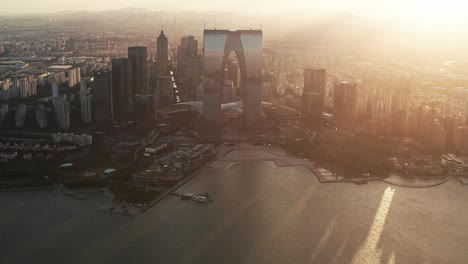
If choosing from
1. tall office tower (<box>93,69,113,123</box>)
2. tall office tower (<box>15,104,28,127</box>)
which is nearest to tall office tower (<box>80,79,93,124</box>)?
tall office tower (<box>93,69,113,123</box>)

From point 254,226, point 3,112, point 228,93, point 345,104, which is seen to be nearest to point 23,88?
point 3,112

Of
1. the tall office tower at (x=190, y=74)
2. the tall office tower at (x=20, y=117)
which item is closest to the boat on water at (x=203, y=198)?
the tall office tower at (x=20, y=117)

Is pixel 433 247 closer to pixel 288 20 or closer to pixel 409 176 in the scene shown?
pixel 409 176

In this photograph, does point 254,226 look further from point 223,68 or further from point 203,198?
point 223,68

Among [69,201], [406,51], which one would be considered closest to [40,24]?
[406,51]

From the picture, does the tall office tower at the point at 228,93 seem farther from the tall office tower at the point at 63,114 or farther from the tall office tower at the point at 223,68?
the tall office tower at the point at 63,114

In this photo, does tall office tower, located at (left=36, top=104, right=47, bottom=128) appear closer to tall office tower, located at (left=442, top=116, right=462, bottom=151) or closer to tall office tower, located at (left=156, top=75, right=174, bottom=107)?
tall office tower, located at (left=156, top=75, right=174, bottom=107)
